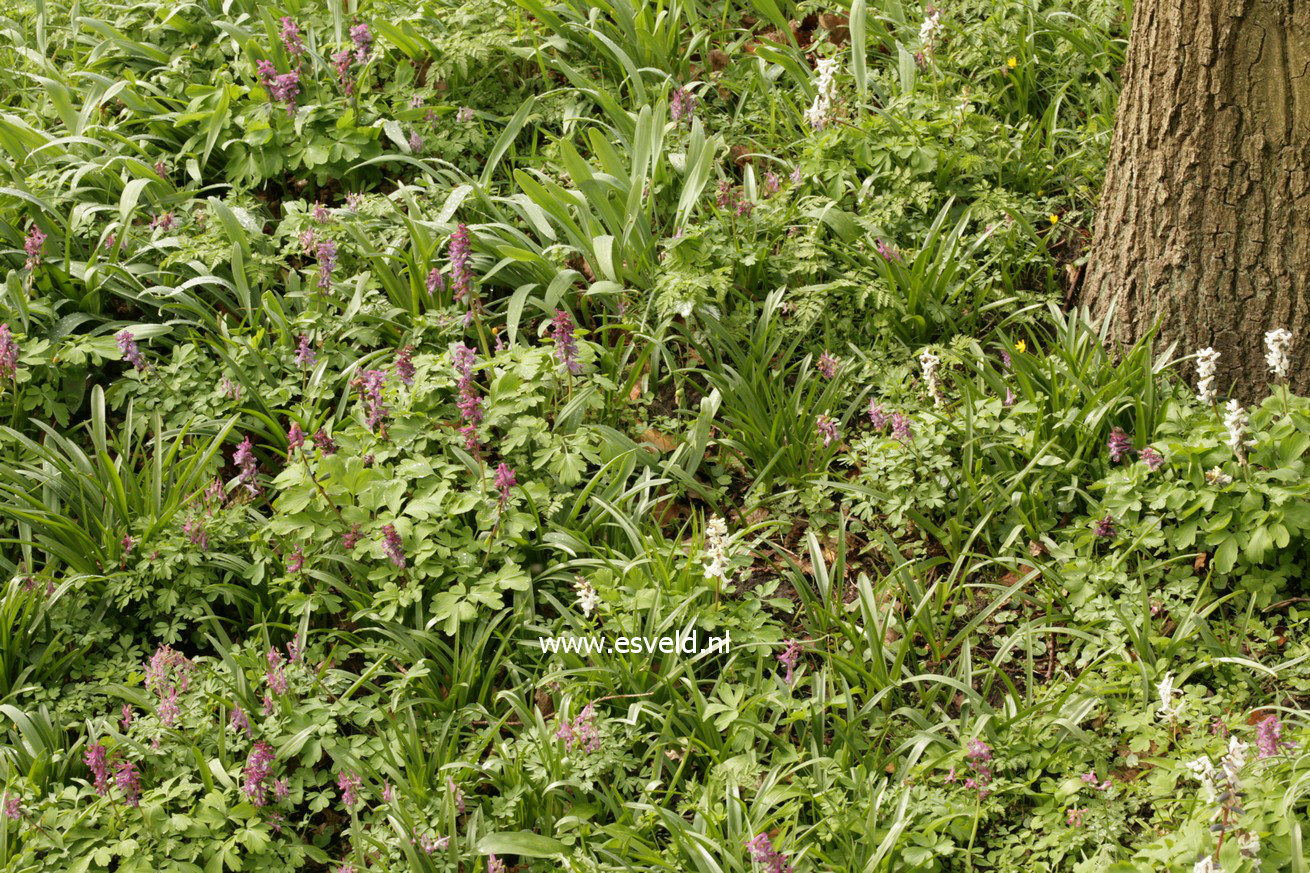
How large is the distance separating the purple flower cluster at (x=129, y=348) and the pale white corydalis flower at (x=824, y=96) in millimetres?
2328

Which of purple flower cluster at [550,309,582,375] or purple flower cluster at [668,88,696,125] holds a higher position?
purple flower cluster at [668,88,696,125]

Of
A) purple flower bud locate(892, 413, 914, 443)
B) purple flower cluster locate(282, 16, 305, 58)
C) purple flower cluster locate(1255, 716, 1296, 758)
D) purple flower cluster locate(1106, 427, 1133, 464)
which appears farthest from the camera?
purple flower cluster locate(282, 16, 305, 58)

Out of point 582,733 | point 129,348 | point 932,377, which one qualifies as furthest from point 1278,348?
point 129,348

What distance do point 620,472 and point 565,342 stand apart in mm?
403

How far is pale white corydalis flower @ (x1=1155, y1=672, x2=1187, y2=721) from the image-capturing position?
2396mm

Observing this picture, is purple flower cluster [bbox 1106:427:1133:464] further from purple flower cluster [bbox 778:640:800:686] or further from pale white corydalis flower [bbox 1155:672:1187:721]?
purple flower cluster [bbox 778:640:800:686]

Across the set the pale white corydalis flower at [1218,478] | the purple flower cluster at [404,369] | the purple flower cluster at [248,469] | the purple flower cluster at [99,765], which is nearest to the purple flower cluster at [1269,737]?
the pale white corydalis flower at [1218,478]

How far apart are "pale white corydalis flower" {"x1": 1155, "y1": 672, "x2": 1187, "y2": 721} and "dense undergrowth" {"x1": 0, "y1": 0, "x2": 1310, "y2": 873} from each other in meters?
0.03

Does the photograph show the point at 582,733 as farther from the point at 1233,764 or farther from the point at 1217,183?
the point at 1217,183

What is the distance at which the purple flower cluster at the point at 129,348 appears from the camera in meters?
3.50

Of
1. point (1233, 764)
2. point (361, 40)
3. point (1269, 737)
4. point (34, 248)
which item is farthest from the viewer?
point (361, 40)

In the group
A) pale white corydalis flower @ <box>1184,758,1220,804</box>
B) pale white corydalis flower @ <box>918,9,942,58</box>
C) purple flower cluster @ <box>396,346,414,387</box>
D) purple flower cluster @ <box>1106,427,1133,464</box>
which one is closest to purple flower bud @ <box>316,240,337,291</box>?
purple flower cluster @ <box>396,346,414,387</box>

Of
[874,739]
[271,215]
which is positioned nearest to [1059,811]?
[874,739]

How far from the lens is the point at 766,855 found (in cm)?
236
